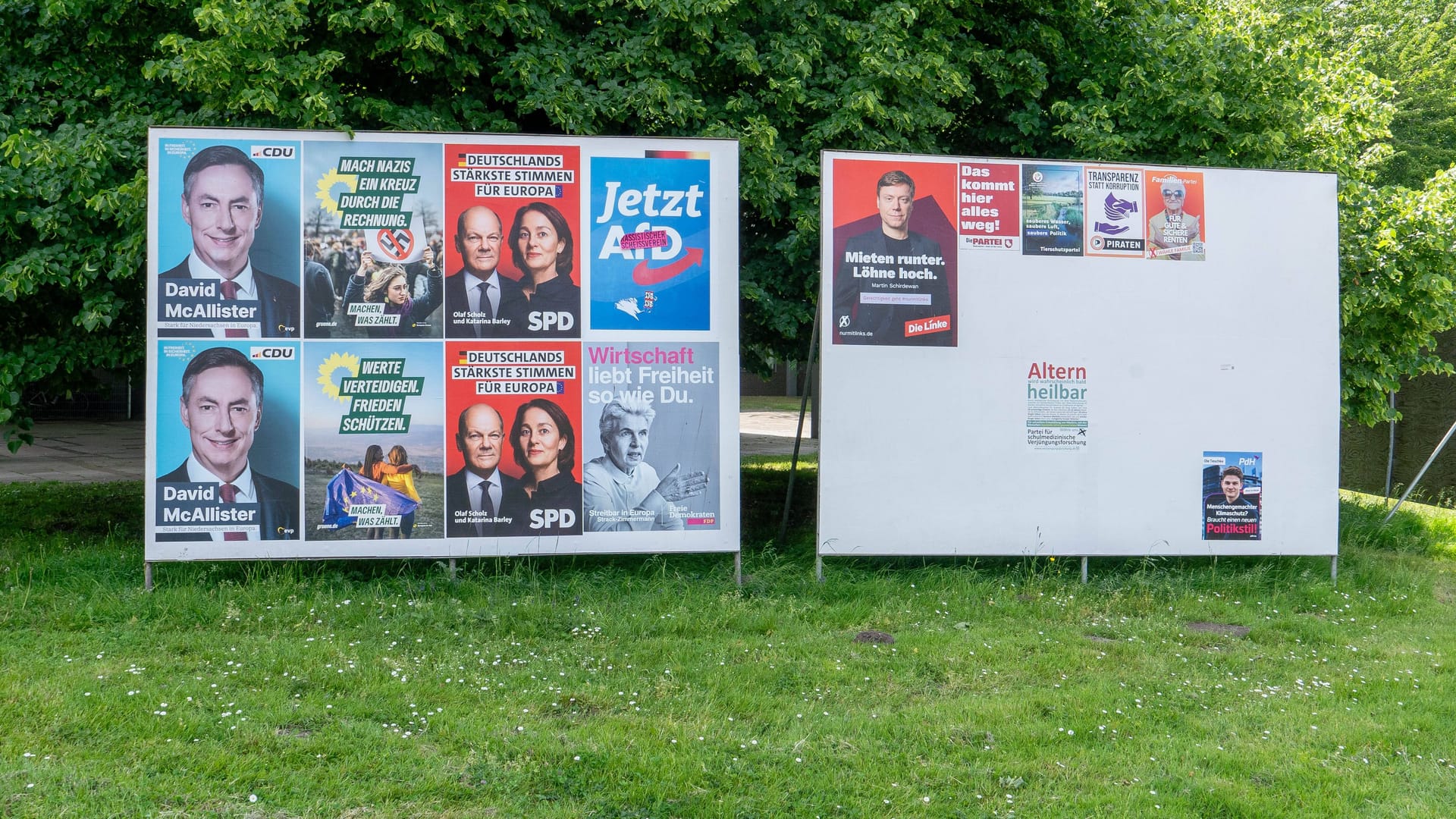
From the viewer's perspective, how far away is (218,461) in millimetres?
7484

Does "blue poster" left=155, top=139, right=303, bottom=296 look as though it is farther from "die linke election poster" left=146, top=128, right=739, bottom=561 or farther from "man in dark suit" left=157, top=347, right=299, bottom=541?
"man in dark suit" left=157, top=347, right=299, bottom=541

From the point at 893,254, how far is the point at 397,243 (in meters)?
3.49

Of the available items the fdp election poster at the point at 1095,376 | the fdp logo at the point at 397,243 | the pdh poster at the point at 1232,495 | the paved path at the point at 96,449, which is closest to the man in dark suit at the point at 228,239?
the fdp logo at the point at 397,243

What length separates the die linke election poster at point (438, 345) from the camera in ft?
24.5

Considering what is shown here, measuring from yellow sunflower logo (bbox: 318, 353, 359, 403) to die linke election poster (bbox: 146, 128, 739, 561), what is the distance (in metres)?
0.02

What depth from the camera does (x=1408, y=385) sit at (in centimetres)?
1661

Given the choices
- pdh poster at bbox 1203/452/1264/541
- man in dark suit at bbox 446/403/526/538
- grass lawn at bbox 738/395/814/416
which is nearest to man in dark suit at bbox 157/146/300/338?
man in dark suit at bbox 446/403/526/538

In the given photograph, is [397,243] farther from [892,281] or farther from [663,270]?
[892,281]

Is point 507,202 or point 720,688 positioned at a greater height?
point 507,202

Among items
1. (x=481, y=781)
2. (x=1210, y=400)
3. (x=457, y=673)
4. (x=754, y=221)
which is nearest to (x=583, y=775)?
(x=481, y=781)

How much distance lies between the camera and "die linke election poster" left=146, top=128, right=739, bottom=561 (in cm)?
748

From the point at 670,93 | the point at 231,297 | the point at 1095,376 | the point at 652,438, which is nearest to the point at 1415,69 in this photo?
the point at 1095,376

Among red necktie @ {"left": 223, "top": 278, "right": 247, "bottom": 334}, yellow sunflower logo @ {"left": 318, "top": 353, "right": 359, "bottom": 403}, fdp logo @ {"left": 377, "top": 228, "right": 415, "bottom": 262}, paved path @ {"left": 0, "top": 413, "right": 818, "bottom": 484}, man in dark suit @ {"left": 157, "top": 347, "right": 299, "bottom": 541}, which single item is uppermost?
fdp logo @ {"left": 377, "top": 228, "right": 415, "bottom": 262}

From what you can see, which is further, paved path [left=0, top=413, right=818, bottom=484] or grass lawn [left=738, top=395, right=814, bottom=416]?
grass lawn [left=738, top=395, right=814, bottom=416]
